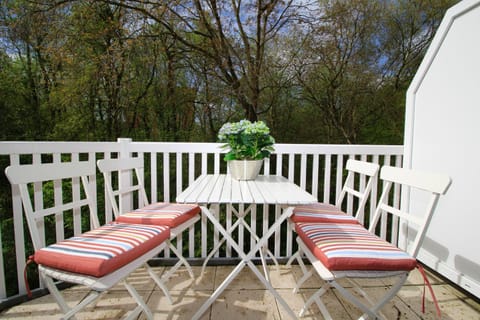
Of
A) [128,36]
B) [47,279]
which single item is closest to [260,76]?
[128,36]

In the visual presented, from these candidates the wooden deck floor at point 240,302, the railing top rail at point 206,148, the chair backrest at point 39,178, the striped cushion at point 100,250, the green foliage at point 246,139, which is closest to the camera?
the striped cushion at point 100,250

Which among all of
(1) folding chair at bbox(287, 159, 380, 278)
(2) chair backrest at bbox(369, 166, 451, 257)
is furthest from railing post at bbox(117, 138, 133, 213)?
(2) chair backrest at bbox(369, 166, 451, 257)

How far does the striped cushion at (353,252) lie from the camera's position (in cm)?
110

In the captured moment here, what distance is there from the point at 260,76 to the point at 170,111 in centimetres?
249

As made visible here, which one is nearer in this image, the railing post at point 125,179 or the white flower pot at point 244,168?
the white flower pot at point 244,168

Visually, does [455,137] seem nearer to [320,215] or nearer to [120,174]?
[320,215]

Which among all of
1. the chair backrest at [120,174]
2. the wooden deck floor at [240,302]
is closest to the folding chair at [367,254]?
the wooden deck floor at [240,302]

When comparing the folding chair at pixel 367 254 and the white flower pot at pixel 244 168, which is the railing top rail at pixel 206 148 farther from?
the folding chair at pixel 367 254

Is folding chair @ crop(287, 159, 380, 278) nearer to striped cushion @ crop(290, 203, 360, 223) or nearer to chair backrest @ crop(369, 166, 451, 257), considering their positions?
striped cushion @ crop(290, 203, 360, 223)

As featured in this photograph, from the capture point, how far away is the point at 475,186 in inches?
63.3

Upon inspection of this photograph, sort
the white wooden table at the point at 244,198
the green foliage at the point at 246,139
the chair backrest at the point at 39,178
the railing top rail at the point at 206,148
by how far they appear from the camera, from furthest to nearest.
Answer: the railing top rail at the point at 206,148 < the green foliage at the point at 246,139 < the white wooden table at the point at 244,198 < the chair backrest at the point at 39,178

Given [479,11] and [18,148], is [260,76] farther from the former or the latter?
[18,148]

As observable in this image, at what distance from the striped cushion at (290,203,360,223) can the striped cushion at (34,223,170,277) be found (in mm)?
906

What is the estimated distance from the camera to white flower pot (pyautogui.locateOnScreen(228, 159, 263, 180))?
1.74 m
